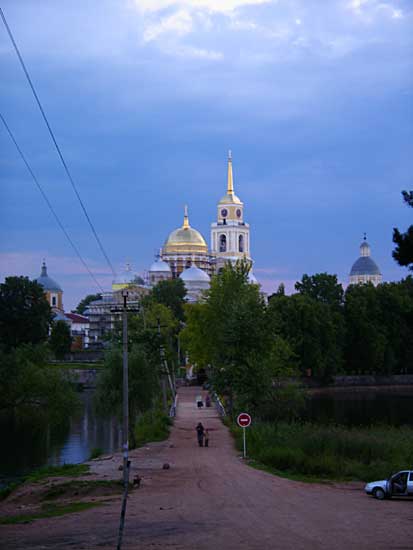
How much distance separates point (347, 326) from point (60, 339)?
37136 mm

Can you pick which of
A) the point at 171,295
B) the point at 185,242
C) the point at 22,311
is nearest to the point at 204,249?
the point at 185,242

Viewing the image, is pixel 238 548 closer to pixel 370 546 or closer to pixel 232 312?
pixel 370 546

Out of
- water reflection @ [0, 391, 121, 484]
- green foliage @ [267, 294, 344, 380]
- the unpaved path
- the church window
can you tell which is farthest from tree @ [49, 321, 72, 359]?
the unpaved path

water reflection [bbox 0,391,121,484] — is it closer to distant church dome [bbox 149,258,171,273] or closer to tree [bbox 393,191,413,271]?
tree [bbox 393,191,413,271]

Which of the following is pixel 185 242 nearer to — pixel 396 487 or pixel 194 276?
pixel 194 276

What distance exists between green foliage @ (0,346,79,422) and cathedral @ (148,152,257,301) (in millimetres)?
88693

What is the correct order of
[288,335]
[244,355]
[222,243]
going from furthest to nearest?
[222,243]
[288,335]
[244,355]

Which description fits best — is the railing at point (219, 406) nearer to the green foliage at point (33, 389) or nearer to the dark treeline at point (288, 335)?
the dark treeline at point (288, 335)

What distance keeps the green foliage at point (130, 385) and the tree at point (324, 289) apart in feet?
252

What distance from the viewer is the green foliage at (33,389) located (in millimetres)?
51312

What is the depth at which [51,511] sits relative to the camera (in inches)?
945

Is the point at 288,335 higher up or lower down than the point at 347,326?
lower down

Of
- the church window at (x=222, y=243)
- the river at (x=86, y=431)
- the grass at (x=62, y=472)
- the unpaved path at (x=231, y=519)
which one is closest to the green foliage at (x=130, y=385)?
the river at (x=86, y=431)

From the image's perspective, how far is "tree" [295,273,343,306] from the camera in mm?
122438
